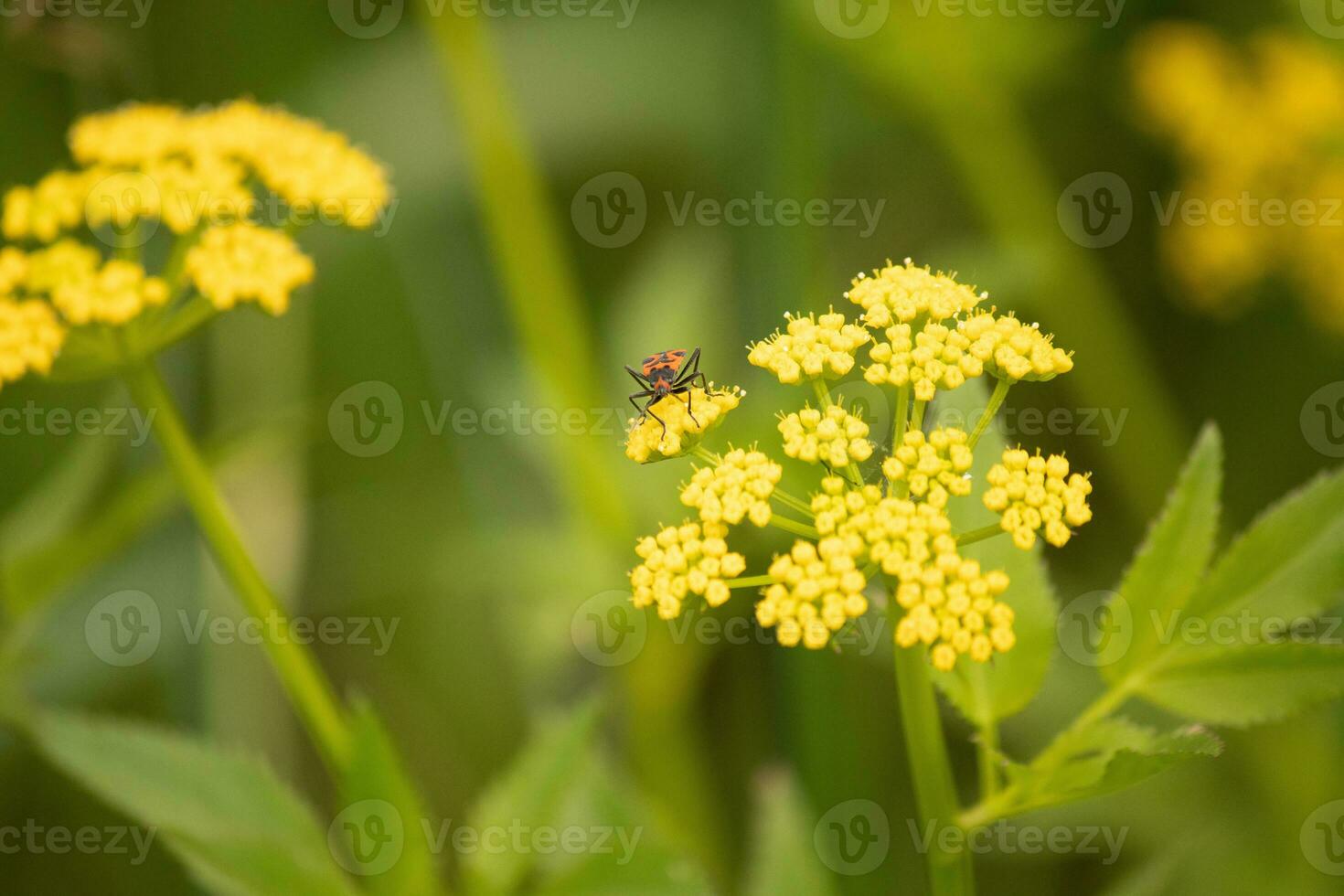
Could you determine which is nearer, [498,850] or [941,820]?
[941,820]

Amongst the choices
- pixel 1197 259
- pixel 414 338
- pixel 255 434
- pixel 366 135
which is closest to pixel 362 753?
pixel 255 434

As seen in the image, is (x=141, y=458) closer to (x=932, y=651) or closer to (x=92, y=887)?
(x=92, y=887)

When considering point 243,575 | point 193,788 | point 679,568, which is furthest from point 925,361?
point 193,788

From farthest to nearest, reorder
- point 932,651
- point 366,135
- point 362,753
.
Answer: point 366,135, point 362,753, point 932,651

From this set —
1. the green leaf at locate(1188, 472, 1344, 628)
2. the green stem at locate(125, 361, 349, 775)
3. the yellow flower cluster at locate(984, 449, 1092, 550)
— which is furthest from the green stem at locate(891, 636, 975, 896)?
the green stem at locate(125, 361, 349, 775)

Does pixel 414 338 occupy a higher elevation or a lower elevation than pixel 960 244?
lower

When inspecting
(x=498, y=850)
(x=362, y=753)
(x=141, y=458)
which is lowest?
(x=498, y=850)

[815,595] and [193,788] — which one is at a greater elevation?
[815,595]

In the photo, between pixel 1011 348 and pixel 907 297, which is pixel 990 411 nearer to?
pixel 1011 348
